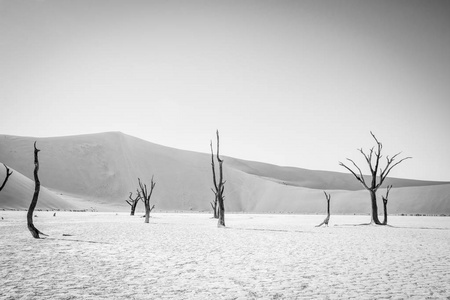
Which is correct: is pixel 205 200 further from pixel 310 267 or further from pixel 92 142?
pixel 310 267

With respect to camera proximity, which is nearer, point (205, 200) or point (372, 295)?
point (372, 295)

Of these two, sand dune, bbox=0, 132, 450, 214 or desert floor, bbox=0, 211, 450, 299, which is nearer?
desert floor, bbox=0, 211, 450, 299

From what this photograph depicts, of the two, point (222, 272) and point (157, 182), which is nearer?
point (222, 272)

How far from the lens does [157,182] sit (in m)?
74.1

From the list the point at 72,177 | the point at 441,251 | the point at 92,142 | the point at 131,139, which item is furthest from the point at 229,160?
the point at 441,251

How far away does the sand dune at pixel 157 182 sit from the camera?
62.2m

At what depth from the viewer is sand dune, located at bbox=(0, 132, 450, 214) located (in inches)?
2448

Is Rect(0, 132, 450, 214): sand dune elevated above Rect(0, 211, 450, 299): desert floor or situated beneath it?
elevated above

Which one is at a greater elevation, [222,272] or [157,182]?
[157,182]

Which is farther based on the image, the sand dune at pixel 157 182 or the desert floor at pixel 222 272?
the sand dune at pixel 157 182

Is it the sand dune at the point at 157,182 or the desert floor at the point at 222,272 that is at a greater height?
the sand dune at the point at 157,182

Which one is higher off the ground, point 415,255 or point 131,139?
point 131,139

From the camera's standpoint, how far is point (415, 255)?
905 cm

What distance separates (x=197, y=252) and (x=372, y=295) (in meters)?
5.54
